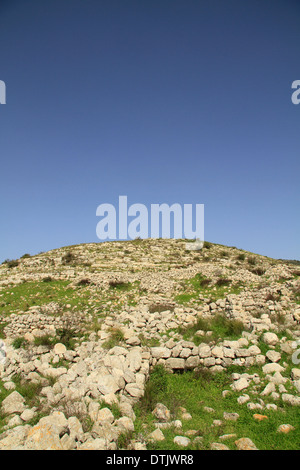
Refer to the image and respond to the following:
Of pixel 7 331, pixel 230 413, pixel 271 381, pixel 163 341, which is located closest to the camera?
pixel 230 413

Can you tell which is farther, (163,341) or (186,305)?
(186,305)

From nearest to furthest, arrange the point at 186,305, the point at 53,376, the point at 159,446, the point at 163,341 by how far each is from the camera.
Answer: the point at 159,446, the point at 53,376, the point at 163,341, the point at 186,305

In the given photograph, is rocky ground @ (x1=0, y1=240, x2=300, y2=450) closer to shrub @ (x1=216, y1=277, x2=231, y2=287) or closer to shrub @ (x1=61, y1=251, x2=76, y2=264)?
shrub @ (x1=216, y1=277, x2=231, y2=287)

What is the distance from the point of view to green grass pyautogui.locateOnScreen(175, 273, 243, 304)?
16.8m

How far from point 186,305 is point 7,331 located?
973 centimetres

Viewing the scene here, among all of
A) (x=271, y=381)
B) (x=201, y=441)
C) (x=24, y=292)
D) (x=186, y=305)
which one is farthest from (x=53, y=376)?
(x=24, y=292)

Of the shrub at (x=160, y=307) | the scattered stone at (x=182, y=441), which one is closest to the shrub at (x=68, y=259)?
the shrub at (x=160, y=307)

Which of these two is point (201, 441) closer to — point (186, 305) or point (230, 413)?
point (230, 413)

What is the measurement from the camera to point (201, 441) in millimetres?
5043

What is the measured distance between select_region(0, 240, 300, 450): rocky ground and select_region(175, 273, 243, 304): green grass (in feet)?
0.26

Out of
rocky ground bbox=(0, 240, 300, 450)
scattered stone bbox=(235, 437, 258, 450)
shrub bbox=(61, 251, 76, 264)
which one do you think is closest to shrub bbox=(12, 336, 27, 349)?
rocky ground bbox=(0, 240, 300, 450)

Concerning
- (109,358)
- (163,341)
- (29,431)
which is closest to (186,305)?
(163,341)

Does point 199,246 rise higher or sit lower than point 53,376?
higher

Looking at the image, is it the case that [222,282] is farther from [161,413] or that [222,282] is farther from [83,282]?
[161,413]
